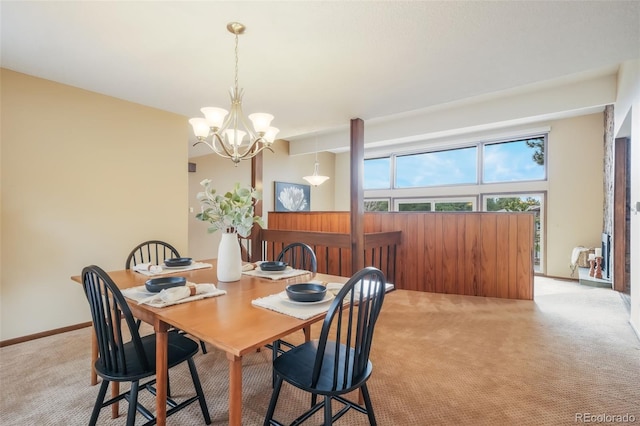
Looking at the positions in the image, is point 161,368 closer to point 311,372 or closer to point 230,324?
point 230,324

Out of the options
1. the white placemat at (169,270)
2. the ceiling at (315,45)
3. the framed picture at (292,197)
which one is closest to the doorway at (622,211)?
the ceiling at (315,45)

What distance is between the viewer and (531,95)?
4.44m

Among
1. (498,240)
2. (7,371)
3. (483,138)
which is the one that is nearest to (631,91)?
(498,240)

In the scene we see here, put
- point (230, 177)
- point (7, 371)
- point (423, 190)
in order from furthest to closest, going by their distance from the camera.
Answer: point (423, 190), point (230, 177), point (7, 371)

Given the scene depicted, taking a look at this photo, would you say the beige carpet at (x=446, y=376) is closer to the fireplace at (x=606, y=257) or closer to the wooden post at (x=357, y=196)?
the wooden post at (x=357, y=196)

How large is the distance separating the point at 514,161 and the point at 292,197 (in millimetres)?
4625

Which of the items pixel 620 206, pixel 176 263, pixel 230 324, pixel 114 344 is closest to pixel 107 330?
pixel 114 344

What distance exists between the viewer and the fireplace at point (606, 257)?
463cm

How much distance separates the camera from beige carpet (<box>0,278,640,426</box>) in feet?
5.75

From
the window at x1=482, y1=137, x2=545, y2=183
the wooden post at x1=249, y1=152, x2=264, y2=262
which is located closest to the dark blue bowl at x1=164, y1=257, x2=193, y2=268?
the wooden post at x1=249, y1=152, x2=264, y2=262

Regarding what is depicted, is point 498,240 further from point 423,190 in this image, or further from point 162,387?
point 162,387

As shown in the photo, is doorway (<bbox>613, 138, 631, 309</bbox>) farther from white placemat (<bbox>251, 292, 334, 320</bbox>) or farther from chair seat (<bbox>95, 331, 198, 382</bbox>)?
chair seat (<bbox>95, 331, 198, 382</bbox>)

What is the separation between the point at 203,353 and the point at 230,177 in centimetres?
422

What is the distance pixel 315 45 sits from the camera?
7.35 ft
